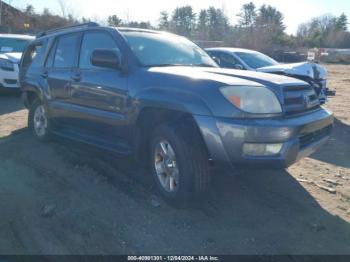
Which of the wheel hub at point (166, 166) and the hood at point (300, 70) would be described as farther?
the hood at point (300, 70)

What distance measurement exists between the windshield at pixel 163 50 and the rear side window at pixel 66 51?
1010mm

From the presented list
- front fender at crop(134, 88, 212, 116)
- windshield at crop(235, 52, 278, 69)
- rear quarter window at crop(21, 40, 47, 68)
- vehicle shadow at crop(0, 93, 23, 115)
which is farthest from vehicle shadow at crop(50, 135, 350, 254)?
vehicle shadow at crop(0, 93, 23, 115)

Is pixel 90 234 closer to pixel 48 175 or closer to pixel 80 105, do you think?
pixel 48 175

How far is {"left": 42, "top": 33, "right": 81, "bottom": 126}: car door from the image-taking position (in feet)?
17.3

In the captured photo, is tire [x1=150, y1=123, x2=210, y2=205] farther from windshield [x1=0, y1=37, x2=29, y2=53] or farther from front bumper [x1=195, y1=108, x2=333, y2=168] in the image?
windshield [x1=0, y1=37, x2=29, y2=53]

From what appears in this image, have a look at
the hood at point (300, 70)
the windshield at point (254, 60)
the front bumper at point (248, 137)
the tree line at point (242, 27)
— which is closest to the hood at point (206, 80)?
the front bumper at point (248, 137)

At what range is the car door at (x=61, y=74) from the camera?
5.27 m

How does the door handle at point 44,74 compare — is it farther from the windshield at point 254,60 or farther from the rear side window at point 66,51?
the windshield at point 254,60

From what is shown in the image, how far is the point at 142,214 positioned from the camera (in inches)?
145

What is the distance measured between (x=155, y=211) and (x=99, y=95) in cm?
163

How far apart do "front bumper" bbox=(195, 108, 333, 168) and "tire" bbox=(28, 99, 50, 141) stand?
3.45m

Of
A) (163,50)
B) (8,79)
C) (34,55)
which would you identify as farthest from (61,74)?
(8,79)

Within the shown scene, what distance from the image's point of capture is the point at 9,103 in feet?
33.3

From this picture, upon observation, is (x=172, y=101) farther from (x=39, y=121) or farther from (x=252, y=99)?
(x=39, y=121)
